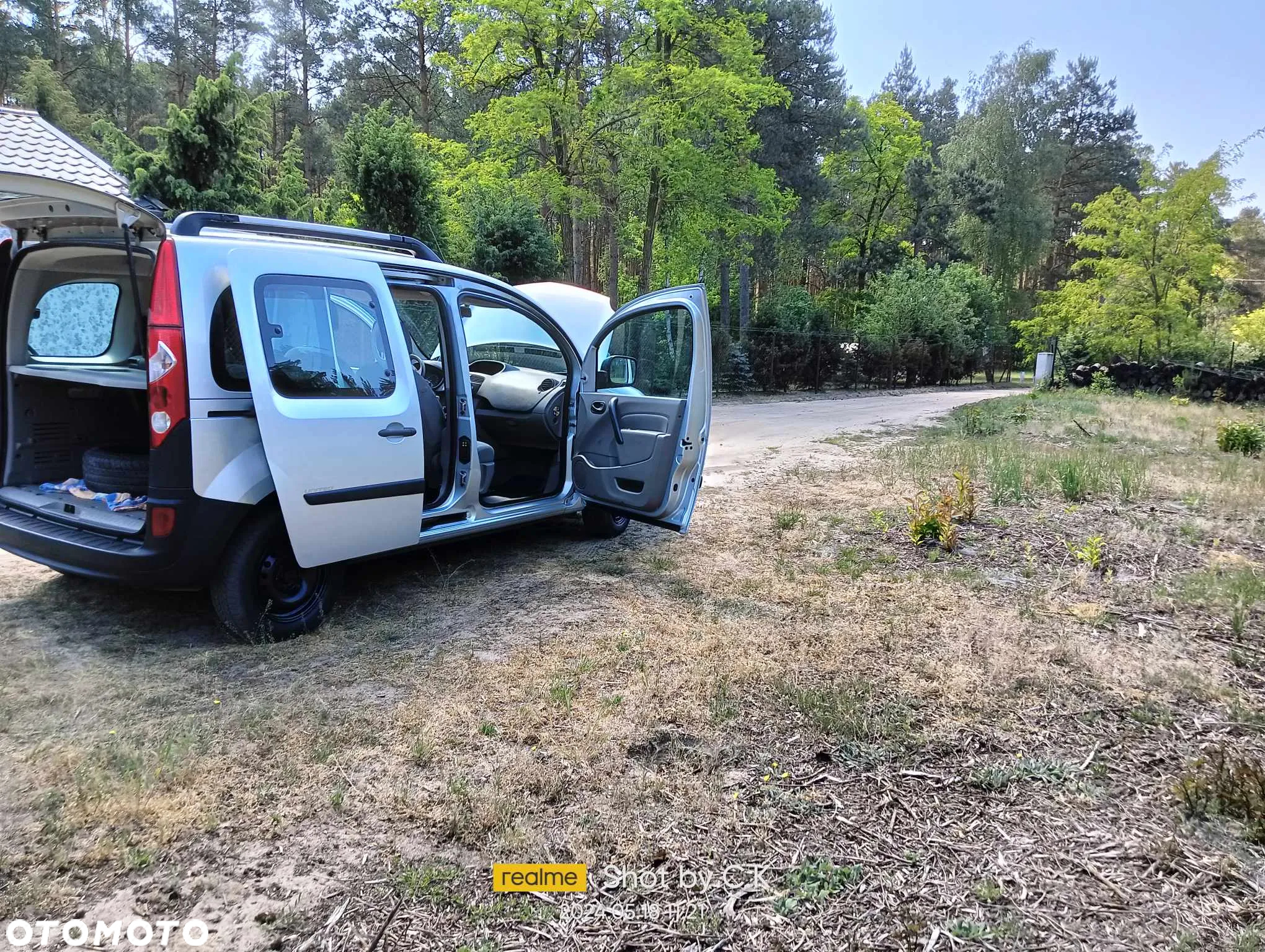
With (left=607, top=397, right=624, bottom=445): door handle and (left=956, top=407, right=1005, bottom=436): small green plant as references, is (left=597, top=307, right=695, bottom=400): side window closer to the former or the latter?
(left=607, top=397, right=624, bottom=445): door handle

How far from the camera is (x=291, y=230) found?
409 cm

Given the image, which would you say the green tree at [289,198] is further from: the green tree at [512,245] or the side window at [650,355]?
the side window at [650,355]

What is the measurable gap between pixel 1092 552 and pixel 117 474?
6149 millimetres

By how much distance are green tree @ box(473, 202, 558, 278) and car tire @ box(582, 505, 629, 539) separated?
10228mm

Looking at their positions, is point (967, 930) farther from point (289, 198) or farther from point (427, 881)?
point (289, 198)

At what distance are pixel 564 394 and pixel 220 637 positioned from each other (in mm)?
2835

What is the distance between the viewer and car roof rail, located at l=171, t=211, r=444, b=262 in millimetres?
3588

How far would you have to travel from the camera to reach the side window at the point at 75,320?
426 cm

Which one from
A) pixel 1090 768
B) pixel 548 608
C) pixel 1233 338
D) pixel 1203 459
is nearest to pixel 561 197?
pixel 1203 459

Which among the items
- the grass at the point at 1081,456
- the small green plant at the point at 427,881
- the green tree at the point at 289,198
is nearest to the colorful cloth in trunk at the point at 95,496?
the small green plant at the point at 427,881

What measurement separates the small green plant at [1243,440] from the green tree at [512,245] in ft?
39.2

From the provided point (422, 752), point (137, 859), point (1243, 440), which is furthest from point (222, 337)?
point (1243, 440)

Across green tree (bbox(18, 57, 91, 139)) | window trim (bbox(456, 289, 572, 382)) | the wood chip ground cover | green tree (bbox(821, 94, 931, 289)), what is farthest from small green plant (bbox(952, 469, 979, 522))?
green tree (bbox(821, 94, 931, 289))

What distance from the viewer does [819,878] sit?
228 centimetres
